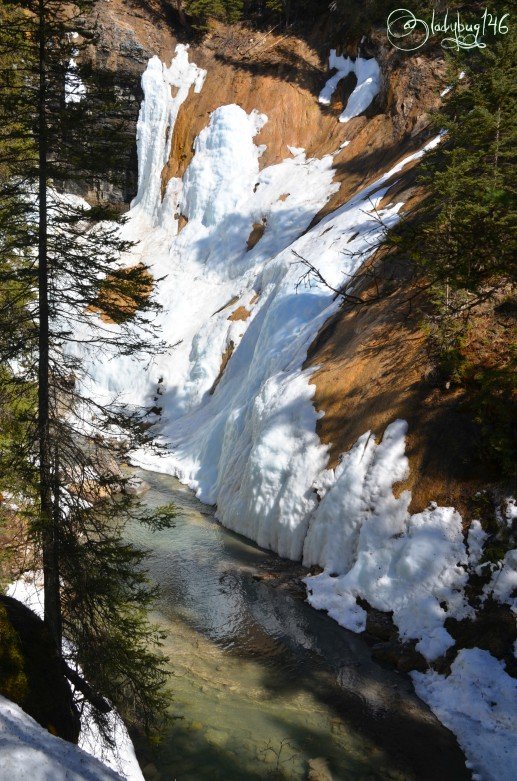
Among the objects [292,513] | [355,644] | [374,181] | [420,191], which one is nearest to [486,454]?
[355,644]

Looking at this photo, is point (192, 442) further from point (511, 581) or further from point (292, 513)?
point (511, 581)

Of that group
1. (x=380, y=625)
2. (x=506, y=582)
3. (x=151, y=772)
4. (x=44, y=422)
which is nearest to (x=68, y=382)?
(x=44, y=422)

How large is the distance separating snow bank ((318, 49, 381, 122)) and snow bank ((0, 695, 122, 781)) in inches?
1222

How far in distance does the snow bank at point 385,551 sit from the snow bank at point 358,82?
24.0m

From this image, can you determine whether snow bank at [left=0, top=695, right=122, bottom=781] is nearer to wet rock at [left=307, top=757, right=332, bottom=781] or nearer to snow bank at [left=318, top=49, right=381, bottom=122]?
wet rock at [left=307, top=757, right=332, bottom=781]

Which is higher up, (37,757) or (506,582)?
(506,582)

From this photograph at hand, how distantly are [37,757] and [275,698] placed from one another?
5562 millimetres

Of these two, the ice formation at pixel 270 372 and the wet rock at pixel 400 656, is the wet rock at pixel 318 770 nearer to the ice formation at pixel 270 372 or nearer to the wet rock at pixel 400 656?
the wet rock at pixel 400 656

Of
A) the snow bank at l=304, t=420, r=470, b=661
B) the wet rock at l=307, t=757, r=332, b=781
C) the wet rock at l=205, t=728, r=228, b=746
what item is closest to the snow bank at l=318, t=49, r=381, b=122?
the snow bank at l=304, t=420, r=470, b=661

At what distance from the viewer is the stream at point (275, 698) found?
22.3 ft

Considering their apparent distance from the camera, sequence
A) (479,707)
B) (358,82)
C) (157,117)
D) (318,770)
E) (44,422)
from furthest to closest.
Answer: (157,117) → (358,82) → (479,707) → (44,422) → (318,770)

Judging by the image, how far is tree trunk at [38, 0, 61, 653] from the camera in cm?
686

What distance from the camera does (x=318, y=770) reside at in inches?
264

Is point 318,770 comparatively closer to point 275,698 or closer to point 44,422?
point 275,698
